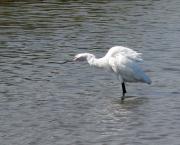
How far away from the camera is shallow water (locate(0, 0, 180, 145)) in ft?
41.8

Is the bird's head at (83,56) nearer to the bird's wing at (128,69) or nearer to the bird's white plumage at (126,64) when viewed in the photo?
the bird's white plumage at (126,64)

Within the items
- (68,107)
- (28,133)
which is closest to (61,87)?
(68,107)

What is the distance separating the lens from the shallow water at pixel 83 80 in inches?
501

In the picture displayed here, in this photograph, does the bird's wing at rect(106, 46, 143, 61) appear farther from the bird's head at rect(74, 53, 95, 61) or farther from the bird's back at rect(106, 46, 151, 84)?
the bird's head at rect(74, 53, 95, 61)

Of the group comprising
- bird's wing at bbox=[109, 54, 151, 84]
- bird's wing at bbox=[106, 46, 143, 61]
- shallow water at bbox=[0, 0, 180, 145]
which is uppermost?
bird's wing at bbox=[106, 46, 143, 61]

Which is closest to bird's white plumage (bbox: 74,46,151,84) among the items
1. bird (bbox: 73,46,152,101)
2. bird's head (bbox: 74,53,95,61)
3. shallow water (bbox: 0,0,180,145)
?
bird (bbox: 73,46,152,101)

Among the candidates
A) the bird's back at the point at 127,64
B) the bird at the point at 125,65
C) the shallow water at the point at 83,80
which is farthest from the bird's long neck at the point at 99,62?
the shallow water at the point at 83,80

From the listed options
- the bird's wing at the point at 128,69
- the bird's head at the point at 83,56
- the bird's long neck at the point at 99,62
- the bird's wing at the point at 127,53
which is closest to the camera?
the bird's wing at the point at 127,53

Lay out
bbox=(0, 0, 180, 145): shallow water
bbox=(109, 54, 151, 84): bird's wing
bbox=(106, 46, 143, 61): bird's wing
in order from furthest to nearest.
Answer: bbox=(109, 54, 151, 84): bird's wing → bbox=(106, 46, 143, 61): bird's wing → bbox=(0, 0, 180, 145): shallow water

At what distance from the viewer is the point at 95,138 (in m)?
12.3

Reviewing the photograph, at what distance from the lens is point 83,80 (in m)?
16.9

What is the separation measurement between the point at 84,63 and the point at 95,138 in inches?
267

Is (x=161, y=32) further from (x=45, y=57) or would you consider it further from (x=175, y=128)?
(x=175, y=128)

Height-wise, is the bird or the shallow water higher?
the bird
